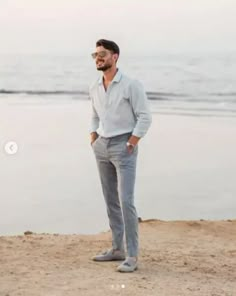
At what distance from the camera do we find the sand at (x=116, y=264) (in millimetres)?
4020

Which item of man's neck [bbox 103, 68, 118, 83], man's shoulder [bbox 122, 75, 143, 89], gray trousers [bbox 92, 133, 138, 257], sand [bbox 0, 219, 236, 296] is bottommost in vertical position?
sand [bbox 0, 219, 236, 296]

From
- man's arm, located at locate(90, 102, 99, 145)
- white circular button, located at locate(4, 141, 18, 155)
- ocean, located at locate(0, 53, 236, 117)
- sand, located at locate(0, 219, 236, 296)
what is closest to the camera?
sand, located at locate(0, 219, 236, 296)

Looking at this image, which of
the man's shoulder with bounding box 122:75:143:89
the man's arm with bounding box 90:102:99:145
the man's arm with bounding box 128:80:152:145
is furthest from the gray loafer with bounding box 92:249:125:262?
the man's shoulder with bounding box 122:75:143:89

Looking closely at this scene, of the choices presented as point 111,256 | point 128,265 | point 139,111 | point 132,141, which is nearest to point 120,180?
point 132,141

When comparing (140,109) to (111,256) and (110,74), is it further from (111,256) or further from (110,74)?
(111,256)

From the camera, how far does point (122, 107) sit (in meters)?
4.14

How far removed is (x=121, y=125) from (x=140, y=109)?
165mm

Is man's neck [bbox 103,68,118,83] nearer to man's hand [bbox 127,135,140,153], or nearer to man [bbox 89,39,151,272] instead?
man [bbox 89,39,151,272]

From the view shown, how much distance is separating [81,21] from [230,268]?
310 centimetres

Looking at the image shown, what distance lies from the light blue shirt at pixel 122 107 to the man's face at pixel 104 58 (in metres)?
0.07

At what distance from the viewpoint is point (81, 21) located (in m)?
6.74

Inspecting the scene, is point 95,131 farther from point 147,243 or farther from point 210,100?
point 210,100

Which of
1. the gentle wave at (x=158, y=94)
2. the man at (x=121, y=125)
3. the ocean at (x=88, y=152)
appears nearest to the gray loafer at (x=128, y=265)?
the man at (x=121, y=125)

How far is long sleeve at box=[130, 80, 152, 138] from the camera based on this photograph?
4066 mm
